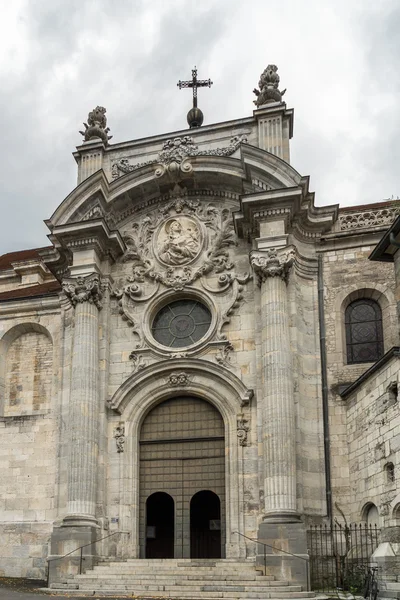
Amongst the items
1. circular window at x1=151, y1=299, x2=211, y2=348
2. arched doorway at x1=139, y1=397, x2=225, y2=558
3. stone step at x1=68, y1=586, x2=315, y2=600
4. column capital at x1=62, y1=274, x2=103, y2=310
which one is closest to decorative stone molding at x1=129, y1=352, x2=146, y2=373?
circular window at x1=151, y1=299, x2=211, y2=348

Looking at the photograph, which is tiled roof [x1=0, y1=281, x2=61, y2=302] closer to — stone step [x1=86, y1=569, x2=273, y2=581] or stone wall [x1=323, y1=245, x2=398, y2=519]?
stone wall [x1=323, y1=245, x2=398, y2=519]

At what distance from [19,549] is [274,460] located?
815 centimetres

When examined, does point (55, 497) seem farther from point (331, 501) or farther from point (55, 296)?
point (331, 501)

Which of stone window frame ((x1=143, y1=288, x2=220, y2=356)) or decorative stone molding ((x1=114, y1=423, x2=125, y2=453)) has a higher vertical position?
stone window frame ((x1=143, y1=288, x2=220, y2=356))

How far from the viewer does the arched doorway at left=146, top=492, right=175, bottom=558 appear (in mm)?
21000

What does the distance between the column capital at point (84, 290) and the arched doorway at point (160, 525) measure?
588 cm

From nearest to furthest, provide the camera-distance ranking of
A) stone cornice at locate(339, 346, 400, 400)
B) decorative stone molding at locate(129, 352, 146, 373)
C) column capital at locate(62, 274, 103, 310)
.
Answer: stone cornice at locate(339, 346, 400, 400) → decorative stone molding at locate(129, 352, 146, 373) → column capital at locate(62, 274, 103, 310)

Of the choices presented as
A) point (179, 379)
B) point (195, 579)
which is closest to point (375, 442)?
point (195, 579)

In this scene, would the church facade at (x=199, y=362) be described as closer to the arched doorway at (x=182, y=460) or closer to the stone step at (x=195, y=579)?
the arched doorway at (x=182, y=460)

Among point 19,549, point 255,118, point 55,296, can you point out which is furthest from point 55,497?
point 255,118

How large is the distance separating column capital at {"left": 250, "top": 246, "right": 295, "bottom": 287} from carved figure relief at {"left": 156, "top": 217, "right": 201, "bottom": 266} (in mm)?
2403

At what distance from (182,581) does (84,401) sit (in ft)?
19.5

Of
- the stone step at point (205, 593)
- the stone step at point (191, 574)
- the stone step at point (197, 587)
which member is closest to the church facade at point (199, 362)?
the stone step at point (191, 574)

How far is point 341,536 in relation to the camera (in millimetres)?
18609
